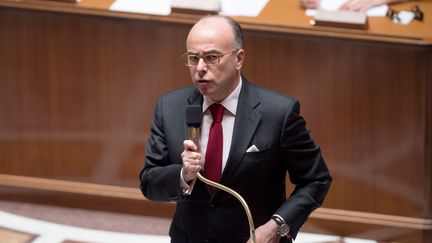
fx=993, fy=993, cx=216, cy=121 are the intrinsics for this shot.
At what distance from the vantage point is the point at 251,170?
85.7 inches

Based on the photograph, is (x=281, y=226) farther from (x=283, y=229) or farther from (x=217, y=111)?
(x=217, y=111)

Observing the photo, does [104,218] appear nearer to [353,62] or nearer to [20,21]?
[20,21]

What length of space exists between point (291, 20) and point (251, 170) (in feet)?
6.22

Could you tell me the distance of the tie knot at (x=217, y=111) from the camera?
2.20 m

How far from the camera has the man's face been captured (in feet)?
6.77

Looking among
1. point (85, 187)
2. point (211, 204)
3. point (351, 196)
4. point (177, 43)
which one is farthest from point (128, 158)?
point (211, 204)

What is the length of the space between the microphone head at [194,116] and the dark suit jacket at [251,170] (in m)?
0.12

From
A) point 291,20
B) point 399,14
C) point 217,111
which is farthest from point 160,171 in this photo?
point 399,14

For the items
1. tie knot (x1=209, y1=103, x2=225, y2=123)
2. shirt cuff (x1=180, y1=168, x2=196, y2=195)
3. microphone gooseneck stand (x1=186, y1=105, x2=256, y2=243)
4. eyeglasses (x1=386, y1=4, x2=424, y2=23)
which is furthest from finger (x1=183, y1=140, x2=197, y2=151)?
eyeglasses (x1=386, y1=4, x2=424, y2=23)

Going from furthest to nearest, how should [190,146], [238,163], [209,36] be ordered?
[238,163]
[209,36]
[190,146]

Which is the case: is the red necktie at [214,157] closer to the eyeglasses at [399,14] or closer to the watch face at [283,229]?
the watch face at [283,229]

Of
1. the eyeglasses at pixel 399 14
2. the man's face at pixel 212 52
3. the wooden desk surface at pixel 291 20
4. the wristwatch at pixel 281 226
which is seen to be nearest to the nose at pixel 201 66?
the man's face at pixel 212 52

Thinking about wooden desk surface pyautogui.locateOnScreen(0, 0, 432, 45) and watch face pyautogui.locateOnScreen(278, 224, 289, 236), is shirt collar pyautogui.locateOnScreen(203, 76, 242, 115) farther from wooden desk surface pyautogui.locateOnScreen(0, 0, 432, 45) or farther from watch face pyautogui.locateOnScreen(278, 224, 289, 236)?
wooden desk surface pyautogui.locateOnScreen(0, 0, 432, 45)

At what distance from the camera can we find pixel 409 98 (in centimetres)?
388
